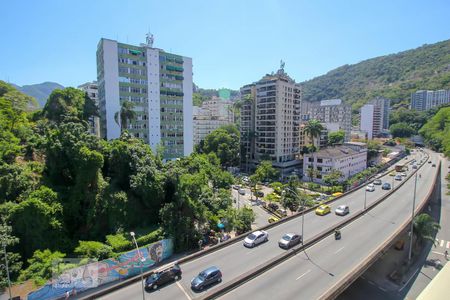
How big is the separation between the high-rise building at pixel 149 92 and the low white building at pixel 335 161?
42.1 metres

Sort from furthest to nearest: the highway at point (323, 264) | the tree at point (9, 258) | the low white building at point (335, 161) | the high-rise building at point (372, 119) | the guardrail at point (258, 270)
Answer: the high-rise building at point (372, 119), the low white building at point (335, 161), the tree at point (9, 258), the highway at point (323, 264), the guardrail at point (258, 270)

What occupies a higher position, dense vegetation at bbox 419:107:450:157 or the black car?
dense vegetation at bbox 419:107:450:157

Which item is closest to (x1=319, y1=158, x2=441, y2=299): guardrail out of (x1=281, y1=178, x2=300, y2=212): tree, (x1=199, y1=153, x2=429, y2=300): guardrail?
(x1=199, y1=153, x2=429, y2=300): guardrail

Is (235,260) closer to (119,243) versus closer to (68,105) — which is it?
(119,243)

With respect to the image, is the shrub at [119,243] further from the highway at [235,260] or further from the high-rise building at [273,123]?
the high-rise building at [273,123]

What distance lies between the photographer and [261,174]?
75.4 metres

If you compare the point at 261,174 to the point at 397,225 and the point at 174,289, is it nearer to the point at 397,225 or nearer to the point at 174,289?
the point at 397,225

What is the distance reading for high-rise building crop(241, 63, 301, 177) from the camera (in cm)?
9425

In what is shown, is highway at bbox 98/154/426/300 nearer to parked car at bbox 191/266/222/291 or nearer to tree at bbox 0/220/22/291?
parked car at bbox 191/266/222/291

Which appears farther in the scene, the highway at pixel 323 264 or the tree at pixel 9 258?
the tree at pixel 9 258

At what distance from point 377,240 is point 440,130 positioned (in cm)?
14778

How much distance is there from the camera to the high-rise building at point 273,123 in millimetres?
94250

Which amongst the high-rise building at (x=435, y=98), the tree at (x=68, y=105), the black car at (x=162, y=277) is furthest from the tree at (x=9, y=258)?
the high-rise building at (x=435, y=98)

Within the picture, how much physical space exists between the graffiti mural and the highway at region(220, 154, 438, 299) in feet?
38.2
